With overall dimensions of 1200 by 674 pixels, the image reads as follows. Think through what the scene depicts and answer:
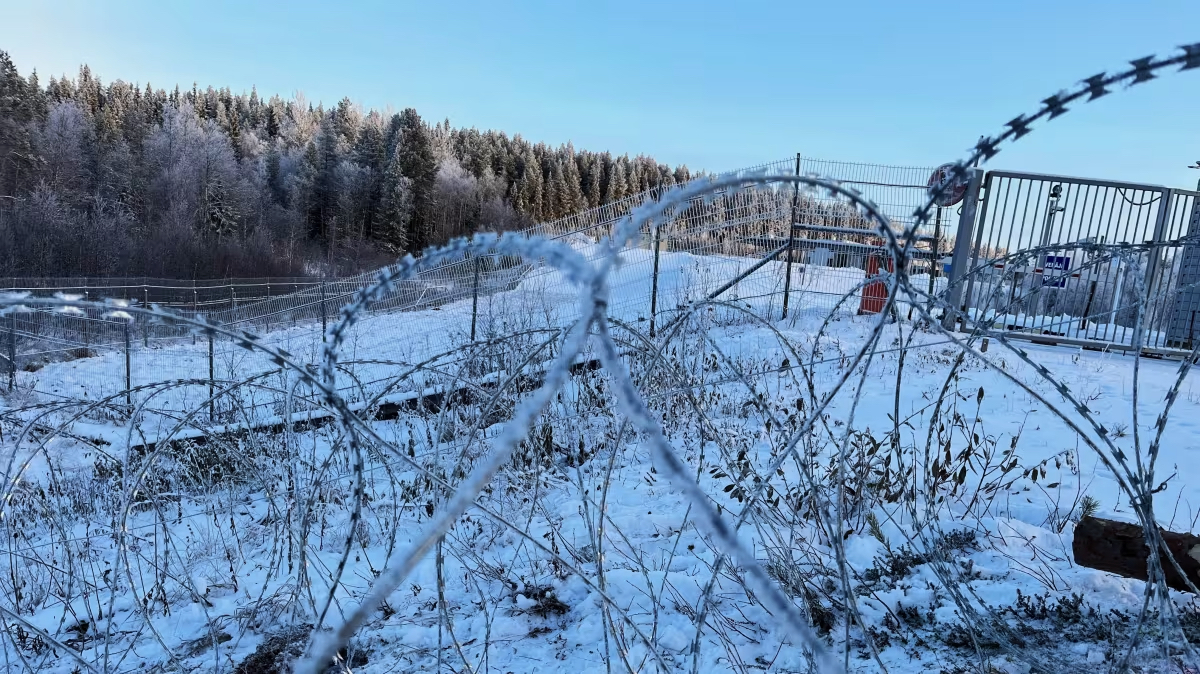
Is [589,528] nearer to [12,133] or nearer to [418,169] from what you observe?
[12,133]

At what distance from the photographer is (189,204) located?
36.9 meters

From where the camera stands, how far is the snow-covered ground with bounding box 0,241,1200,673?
2.46 meters

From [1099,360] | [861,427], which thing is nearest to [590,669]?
[861,427]

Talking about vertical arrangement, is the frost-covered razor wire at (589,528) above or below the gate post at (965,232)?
below

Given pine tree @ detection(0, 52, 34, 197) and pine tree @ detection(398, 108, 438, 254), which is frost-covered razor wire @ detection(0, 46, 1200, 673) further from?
pine tree @ detection(398, 108, 438, 254)

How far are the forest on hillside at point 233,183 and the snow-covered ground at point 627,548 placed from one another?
87.3ft

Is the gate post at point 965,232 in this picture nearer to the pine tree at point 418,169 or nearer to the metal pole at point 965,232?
the metal pole at point 965,232

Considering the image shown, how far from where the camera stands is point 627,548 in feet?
11.4

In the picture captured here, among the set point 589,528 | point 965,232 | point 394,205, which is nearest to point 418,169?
point 394,205

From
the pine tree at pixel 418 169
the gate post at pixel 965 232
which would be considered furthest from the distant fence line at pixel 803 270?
the pine tree at pixel 418 169

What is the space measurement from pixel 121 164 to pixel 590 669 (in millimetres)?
45677

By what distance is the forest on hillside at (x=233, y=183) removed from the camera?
2786 centimetres

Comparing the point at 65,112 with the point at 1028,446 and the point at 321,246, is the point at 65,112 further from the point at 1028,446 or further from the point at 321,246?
the point at 1028,446

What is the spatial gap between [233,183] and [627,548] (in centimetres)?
4262
